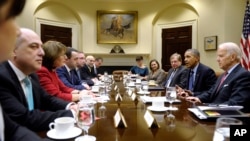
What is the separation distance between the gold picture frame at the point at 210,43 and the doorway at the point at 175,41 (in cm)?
76

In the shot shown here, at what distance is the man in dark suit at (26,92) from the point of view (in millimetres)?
1354

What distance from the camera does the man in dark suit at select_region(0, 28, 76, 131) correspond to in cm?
135

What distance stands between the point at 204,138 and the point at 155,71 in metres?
5.61

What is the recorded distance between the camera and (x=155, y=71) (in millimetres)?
6770

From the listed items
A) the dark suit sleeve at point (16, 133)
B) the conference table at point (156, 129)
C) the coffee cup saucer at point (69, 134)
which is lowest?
the conference table at point (156, 129)

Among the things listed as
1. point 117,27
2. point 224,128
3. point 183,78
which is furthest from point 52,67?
point 117,27

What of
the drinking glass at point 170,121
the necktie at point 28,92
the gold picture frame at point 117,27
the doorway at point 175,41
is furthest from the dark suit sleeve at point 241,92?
the gold picture frame at point 117,27

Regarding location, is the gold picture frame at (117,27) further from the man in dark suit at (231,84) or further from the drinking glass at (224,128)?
the drinking glass at (224,128)

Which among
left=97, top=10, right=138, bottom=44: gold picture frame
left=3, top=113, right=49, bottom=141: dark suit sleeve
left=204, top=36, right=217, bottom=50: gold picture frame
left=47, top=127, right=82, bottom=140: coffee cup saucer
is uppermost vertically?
left=97, top=10, right=138, bottom=44: gold picture frame

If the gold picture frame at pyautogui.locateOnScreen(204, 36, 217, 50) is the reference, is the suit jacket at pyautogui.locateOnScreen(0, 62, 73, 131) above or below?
below

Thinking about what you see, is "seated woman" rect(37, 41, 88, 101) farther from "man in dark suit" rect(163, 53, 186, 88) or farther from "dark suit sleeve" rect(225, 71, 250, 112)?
"man in dark suit" rect(163, 53, 186, 88)

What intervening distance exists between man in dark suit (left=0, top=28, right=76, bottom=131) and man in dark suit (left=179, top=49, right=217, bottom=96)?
227 centimetres

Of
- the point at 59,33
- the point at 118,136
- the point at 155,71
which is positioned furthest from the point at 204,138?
the point at 59,33

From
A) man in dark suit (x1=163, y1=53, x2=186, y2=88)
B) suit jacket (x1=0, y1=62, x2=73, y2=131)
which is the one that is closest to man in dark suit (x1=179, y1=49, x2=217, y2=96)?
man in dark suit (x1=163, y1=53, x2=186, y2=88)
